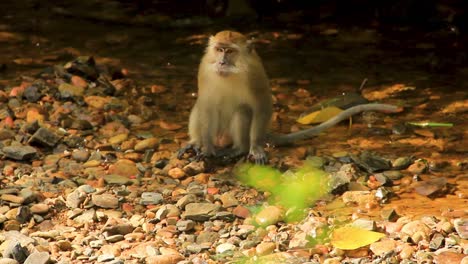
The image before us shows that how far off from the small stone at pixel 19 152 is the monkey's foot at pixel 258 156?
165cm

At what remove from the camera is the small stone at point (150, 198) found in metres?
5.81

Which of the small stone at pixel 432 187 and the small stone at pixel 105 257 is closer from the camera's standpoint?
the small stone at pixel 105 257

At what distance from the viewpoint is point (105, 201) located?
18.8 ft

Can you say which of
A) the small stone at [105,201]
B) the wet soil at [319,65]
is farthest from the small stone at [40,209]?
the wet soil at [319,65]

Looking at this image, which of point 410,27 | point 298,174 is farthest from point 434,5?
point 298,174

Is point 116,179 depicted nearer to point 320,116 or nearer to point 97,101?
point 97,101

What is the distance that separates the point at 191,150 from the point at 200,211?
Result: 132 cm

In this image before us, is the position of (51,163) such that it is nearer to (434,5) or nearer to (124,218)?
(124,218)

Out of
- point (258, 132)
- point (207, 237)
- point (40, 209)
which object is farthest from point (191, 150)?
point (207, 237)

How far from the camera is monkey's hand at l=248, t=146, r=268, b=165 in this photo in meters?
6.57

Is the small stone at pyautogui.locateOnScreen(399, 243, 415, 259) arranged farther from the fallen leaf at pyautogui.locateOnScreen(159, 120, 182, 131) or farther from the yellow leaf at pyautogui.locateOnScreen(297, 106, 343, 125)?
the fallen leaf at pyautogui.locateOnScreen(159, 120, 182, 131)

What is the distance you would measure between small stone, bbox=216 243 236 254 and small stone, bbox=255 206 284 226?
1.18ft

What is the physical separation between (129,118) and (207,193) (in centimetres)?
174

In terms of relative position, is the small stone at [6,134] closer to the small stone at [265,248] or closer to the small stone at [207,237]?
the small stone at [207,237]
